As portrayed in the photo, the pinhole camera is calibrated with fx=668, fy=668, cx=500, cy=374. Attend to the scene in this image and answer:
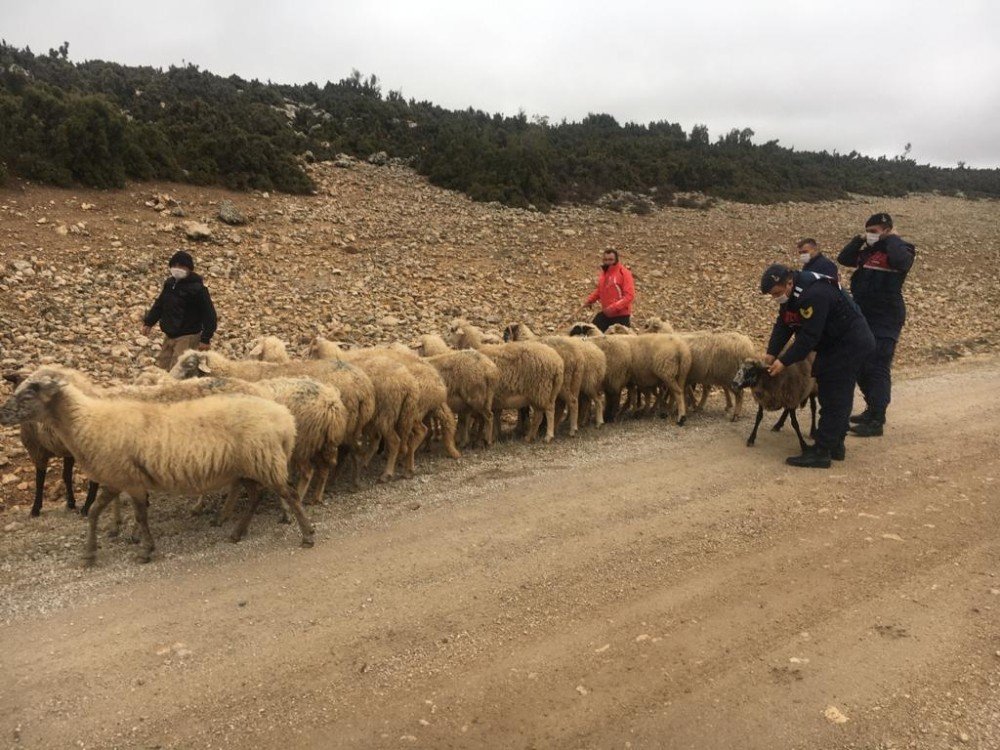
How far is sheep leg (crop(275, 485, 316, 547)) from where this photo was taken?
5.71 meters

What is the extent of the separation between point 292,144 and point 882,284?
19568 millimetres

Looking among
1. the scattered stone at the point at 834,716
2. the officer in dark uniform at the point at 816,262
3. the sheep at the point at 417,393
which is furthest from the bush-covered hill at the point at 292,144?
the scattered stone at the point at 834,716

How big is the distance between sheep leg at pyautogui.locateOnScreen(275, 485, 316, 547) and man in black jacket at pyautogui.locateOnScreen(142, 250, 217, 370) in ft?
11.5

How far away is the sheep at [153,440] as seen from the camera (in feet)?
17.6

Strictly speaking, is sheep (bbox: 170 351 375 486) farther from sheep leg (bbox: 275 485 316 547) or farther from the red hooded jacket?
the red hooded jacket

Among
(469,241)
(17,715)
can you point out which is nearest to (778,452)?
(17,715)

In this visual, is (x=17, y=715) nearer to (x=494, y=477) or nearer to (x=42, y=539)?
(x=42, y=539)

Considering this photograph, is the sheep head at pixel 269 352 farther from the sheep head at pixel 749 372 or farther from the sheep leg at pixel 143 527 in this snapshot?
the sheep head at pixel 749 372

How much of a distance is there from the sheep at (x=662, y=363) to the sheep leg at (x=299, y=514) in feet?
18.2

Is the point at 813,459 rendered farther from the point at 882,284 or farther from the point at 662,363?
the point at 882,284

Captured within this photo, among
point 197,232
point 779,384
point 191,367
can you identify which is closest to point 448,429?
point 191,367

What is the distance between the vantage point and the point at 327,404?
653 centimetres

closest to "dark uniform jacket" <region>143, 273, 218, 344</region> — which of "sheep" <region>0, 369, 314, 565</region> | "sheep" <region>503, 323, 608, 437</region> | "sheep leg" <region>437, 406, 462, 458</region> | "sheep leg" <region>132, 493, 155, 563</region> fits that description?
"sheep" <region>0, 369, 314, 565</region>

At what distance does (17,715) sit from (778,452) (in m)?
7.57
